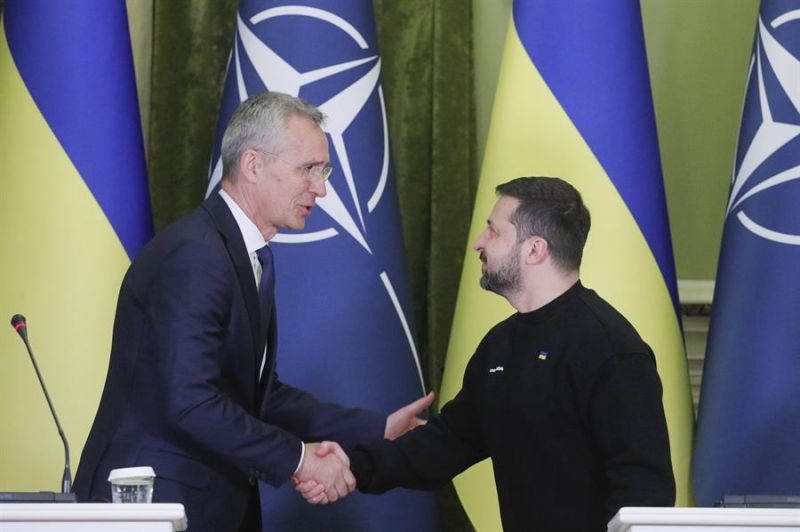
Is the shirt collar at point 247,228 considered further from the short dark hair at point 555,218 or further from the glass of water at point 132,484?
the glass of water at point 132,484

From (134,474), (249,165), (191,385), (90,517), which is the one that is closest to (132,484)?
(134,474)

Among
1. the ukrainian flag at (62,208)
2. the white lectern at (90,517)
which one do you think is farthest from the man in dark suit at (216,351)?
the ukrainian flag at (62,208)

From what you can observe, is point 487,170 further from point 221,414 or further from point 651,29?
point 221,414

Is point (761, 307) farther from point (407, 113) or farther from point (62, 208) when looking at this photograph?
point (62, 208)

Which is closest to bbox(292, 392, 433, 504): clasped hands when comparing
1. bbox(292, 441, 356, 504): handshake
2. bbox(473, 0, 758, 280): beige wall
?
bbox(292, 441, 356, 504): handshake

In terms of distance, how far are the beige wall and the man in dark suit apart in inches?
67.3

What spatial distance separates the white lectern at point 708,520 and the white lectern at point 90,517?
778 millimetres

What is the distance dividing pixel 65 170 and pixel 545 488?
1830 mm

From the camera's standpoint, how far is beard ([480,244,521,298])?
3400mm

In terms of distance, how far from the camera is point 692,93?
16.4ft

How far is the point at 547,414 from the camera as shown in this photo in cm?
321

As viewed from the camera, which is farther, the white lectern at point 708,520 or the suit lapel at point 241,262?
the suit lapel at point 241,262

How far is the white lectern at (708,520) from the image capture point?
2.35m

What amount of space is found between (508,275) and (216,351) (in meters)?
0.77
